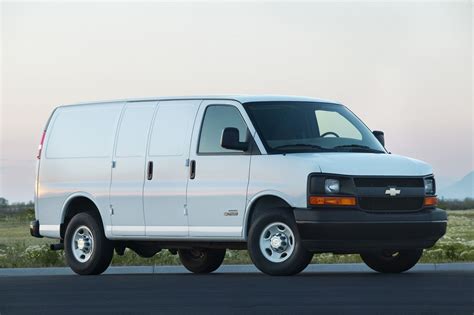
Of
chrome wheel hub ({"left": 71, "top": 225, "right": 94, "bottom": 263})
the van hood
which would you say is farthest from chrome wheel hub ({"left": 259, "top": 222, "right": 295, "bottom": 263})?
chrome wheel hub ({"left": 71, "top": 225, "right": 94, "bottom": 263})

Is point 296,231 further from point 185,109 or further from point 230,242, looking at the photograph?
point 185,109

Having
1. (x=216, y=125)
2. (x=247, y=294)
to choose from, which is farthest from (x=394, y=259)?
(x=247, y=294)

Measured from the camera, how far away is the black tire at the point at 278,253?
52.0 ft

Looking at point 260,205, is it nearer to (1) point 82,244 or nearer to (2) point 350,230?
(2) point 350,230

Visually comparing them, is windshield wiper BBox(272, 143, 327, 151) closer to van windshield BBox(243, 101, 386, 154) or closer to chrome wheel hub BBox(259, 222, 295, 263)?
van windshield BBox(243, 101, 386, 154)

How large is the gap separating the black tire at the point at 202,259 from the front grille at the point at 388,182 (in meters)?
3.66

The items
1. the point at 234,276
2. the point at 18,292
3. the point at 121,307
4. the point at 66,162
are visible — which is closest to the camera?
the point at 121,307

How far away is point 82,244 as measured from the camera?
1848 cm

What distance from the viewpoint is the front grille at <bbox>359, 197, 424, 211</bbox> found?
1591 cm

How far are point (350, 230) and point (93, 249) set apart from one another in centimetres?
426

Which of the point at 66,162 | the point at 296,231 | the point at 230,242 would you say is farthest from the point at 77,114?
the point at 296,231

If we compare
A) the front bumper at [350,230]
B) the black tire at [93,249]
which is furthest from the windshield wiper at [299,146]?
A: the black tire at [93,249]

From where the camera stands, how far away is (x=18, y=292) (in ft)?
47.7

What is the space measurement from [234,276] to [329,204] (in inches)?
76.1
